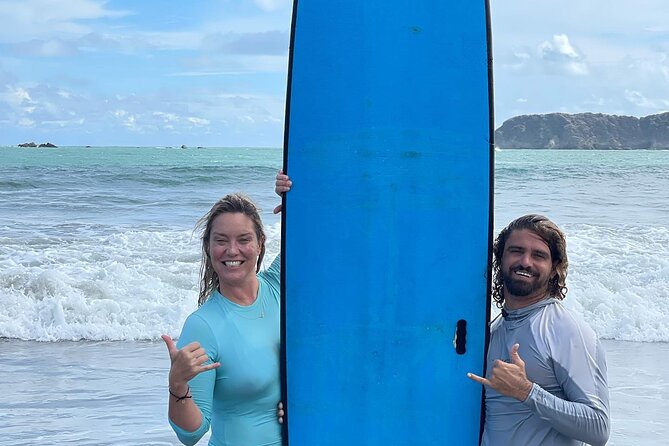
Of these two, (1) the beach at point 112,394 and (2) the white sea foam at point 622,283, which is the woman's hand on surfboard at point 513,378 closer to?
(1) the beach at point 112,394

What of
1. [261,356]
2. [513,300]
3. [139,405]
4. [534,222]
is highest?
[534,222]

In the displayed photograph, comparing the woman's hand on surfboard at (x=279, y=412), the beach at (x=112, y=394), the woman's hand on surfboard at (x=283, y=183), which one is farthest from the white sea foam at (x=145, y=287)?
the woman's hand on surfboard at (x=279, y=412)

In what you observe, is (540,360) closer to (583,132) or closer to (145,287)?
(145,287)

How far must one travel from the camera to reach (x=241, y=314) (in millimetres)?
2330

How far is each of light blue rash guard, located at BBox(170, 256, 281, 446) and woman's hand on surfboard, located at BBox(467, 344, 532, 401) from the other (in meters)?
0.61

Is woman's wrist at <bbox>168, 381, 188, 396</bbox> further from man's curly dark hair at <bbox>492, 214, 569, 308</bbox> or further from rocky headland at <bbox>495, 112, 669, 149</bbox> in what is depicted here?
rocky headland at <bbox>495, 112, 669, 149</bbox>

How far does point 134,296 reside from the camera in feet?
28.9

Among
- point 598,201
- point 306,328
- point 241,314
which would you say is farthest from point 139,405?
point 598,201

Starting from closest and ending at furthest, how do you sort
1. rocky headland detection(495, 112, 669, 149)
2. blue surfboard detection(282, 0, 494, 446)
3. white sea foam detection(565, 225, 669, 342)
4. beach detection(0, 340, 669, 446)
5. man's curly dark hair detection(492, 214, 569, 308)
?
man's curly dark hair detection(492, 214, 569, 308) → blue surfboard detection(282, 0, 494, 446) → beach detection(0, 340, 669, 446) → white sea foam detection(565, 225, 669, 342) → rocky headland detection(495, 112, 669, 149)

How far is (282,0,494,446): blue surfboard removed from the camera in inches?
108

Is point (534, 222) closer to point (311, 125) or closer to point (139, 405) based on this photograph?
point (311, 125)

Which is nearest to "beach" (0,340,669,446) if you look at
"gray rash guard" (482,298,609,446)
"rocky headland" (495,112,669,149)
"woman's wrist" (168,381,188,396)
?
"woman's wrist" (168,381,188,396)

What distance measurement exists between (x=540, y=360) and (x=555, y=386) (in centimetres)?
7

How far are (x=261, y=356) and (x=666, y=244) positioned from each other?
10351 mm
